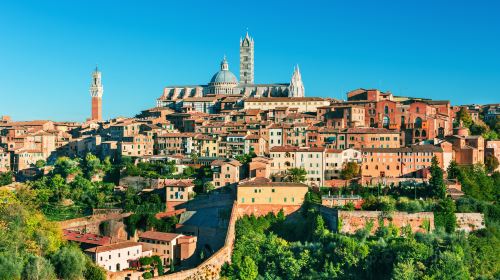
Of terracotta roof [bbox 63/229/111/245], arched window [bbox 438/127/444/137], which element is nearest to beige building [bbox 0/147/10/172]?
terracotta roof [bbox 63/229/111/245]

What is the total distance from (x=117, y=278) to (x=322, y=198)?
40.1 feet

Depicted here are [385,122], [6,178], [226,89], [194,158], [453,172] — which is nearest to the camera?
[453,172]

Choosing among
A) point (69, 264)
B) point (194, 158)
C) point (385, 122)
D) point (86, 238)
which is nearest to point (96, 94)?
point (194, 158)

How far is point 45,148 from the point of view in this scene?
6003 cm

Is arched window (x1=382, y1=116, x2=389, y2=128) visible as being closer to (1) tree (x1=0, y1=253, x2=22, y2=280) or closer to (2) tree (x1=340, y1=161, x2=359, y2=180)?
(2) tree (x1=340, y1=161, x2=359, y2=180)

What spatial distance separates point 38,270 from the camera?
29.7m

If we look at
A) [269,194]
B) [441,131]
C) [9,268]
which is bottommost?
[9,268]

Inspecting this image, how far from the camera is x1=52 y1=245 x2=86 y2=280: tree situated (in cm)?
3159

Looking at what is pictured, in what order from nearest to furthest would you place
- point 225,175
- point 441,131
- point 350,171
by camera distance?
point 350,171
point 225,175
point 441,131

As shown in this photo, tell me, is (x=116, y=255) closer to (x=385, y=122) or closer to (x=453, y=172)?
(x=453, y=172)

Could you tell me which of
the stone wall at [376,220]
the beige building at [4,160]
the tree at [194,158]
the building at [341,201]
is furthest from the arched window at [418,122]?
the beige building at [4,160]

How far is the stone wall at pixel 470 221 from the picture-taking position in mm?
37906

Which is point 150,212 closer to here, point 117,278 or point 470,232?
point 117,278

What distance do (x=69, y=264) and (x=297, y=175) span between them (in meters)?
16.9
